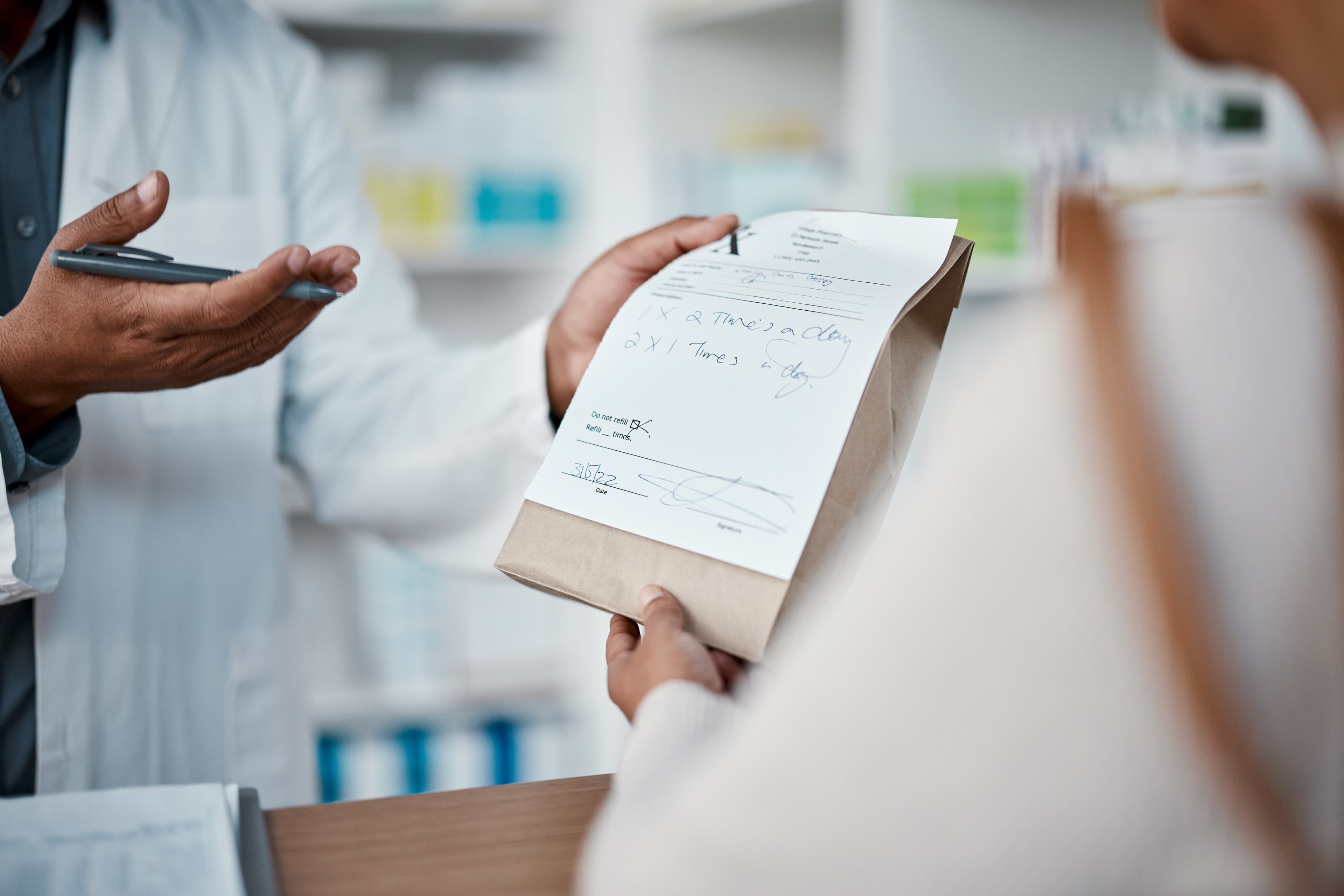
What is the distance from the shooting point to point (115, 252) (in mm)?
719

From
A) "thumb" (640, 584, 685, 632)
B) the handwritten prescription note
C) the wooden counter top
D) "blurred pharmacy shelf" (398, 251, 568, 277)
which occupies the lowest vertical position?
the wooden counter top

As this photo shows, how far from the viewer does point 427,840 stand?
60 cm

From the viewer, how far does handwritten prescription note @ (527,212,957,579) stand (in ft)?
1.93

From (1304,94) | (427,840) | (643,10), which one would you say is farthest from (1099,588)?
(643,10)

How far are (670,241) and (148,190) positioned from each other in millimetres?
354

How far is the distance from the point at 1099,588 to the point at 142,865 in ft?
1.66

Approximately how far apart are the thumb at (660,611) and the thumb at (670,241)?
29 centimetres

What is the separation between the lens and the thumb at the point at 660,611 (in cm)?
58

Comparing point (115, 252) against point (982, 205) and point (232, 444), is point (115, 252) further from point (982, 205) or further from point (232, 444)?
point (982, 205)

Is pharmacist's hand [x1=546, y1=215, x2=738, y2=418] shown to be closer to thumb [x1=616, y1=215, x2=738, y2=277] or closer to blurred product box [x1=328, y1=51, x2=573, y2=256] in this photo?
thumb [x1=616, y1=215, x2=738, y2=277]

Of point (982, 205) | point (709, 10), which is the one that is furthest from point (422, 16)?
point (982, 205)

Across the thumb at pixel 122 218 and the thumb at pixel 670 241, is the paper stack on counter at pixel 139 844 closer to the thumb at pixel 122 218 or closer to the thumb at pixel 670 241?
the thumb at pixel 122 218

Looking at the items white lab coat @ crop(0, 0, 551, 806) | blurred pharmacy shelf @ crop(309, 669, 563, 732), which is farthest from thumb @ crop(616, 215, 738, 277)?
blurred pharmacy shelf @ crop(309, 669, 563, 732)

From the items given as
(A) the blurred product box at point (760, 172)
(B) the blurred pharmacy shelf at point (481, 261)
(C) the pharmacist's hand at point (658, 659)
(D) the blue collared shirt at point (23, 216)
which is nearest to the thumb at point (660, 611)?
(C) the pharmacist's hand at point (658, 659)
